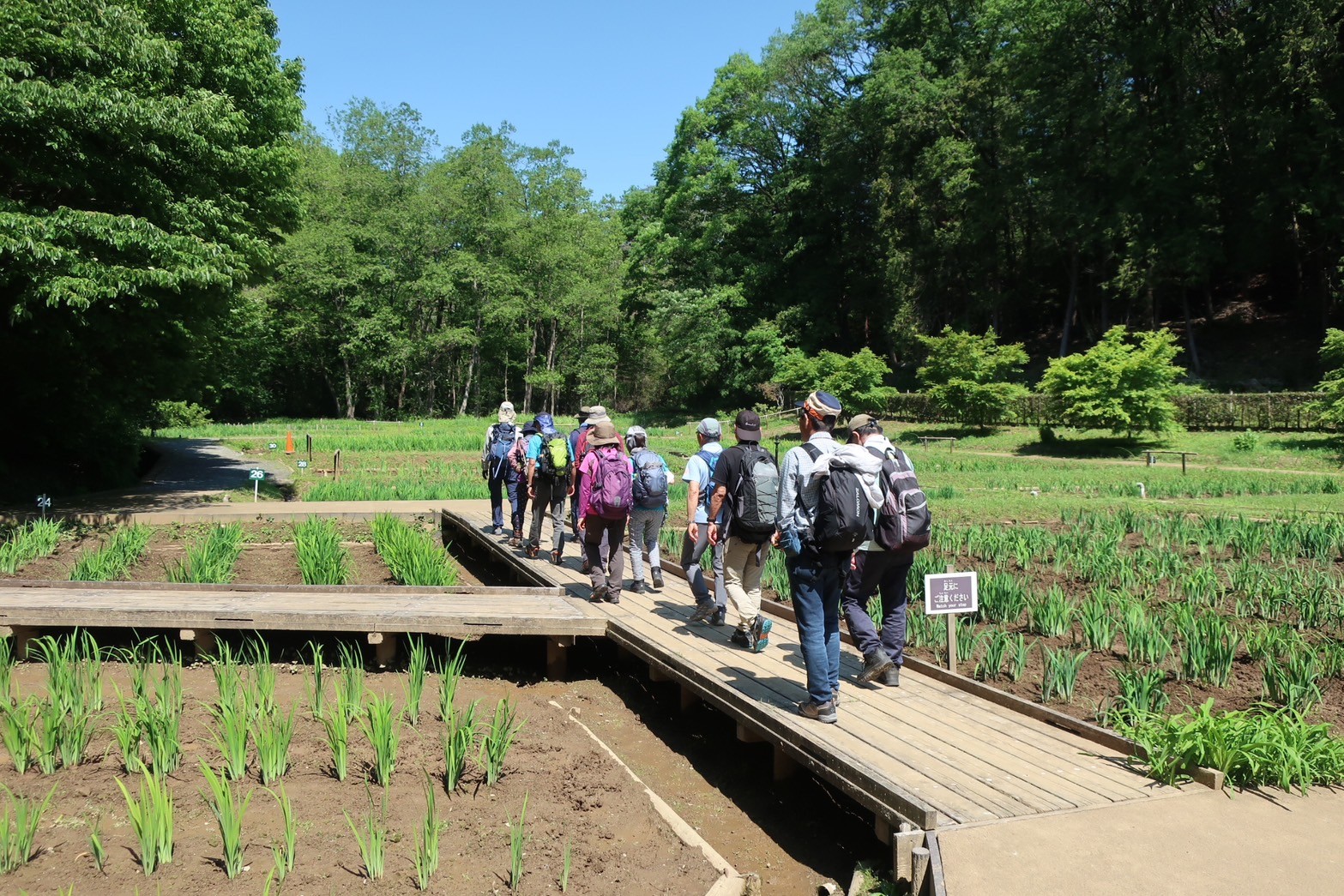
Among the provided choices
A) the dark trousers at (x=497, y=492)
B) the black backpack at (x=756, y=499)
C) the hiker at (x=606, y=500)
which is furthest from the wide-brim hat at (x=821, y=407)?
the dark trousers at (x=497, y=492)

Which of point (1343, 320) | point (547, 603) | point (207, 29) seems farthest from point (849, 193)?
point (547, 603)

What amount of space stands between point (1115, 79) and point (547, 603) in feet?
116

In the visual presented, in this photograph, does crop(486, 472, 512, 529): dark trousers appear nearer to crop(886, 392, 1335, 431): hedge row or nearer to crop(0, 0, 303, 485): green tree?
crop(0, 0, 303, 485): green tree

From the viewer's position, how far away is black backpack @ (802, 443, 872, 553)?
4.73 meters

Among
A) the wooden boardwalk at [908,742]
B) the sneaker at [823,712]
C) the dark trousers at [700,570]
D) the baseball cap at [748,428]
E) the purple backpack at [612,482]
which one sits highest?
the baseball cap at [748,428]

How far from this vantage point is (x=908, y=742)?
474 cm

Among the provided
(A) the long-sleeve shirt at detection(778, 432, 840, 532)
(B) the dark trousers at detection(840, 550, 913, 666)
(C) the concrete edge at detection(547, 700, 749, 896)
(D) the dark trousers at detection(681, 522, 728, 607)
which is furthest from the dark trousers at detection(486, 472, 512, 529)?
(A) the long-sleeve shirt at detection(778, 432, 840, 532)

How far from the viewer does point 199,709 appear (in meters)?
5.59

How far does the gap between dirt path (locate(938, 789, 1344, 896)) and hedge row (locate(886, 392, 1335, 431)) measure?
25728 millimetres

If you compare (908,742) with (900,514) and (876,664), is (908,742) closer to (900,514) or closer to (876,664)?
(876,664)

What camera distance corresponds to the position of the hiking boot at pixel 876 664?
18.3ft

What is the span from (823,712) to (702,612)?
233 cm

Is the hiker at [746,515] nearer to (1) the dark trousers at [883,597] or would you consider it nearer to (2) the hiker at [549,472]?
(1) the dark trousers at [883,597]

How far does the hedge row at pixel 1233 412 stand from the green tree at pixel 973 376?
2.11 feet
